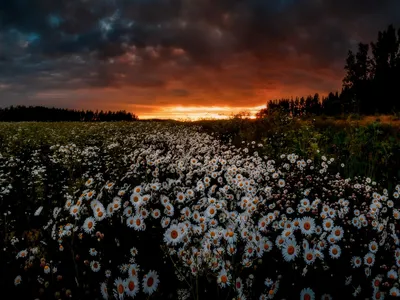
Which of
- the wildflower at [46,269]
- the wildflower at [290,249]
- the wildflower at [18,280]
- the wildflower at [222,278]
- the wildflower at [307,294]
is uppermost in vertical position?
the wildflower at [290,249]

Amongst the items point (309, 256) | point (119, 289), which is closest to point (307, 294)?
point (309, 256)

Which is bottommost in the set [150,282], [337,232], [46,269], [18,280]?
[18,280]

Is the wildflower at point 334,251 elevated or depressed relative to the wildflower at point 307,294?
elevated

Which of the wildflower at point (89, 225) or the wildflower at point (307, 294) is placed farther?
the wildflower at point (89, 225)

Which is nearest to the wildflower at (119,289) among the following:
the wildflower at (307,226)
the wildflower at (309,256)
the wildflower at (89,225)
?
the wildflower at (89,225)

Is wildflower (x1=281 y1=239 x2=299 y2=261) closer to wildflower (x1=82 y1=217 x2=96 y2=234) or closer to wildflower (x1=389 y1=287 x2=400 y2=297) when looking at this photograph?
wildflower (x1=389 y1=287 x2=400 y2=297)

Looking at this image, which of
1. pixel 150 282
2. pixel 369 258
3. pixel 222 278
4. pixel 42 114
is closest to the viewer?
pixel 150 282

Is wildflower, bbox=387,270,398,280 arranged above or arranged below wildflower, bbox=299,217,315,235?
below

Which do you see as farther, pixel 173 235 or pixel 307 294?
pixel 173 235

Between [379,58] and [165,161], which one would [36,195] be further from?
[379,58]

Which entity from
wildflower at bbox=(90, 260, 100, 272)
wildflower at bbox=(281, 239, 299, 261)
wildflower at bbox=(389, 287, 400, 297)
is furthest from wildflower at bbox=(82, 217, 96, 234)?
wildflower at bbox=(389, 287, 400, 297)

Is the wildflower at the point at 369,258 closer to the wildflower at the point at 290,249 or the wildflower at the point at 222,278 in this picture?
the wildflower at the point at 290,249

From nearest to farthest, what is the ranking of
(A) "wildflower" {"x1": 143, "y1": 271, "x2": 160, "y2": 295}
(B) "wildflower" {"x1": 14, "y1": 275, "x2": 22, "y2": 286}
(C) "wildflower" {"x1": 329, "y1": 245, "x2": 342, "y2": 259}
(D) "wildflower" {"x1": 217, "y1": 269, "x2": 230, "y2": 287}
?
(A) "wildflower" {"x1": 143, "y1": 271, "x2": 160, "y2": 295}, (D) "wildflower" {"x1": 217, "y1": 269, "x2": 230, "y2": 287}, (C) "wildflower" {"x1": 329, "y1": 245, "x2": 342, "y2": 259}, (B) "wildflower" {"x1": 14, "y1": 275, "x2": 22, "y2": 286}

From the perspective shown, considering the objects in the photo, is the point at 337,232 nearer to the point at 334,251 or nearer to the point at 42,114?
the point at 334,251
